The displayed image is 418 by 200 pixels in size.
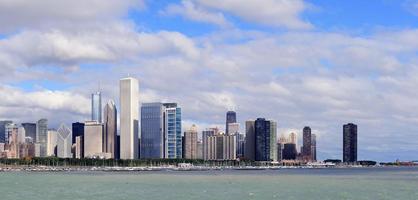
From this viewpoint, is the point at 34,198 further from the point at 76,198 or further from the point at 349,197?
the point at 349,197

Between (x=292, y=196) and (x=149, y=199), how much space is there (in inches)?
919

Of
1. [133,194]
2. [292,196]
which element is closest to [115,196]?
[133,194]

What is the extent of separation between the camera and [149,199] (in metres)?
106

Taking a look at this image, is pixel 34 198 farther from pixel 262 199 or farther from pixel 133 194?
pixel 262 199

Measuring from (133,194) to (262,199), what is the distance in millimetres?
24417

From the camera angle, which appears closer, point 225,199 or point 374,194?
point 225,199

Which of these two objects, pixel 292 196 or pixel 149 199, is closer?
pixel 149 199

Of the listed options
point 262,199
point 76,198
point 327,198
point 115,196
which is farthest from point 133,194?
point 327,198

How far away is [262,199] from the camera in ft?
344

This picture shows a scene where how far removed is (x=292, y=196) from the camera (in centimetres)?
11250

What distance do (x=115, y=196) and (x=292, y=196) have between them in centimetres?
2820

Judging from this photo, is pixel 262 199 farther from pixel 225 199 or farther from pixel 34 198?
pixel 34 198

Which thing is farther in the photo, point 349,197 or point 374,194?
point 374,194

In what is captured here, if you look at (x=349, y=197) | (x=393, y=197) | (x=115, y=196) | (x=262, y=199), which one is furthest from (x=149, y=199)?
(x=393, y=197)
